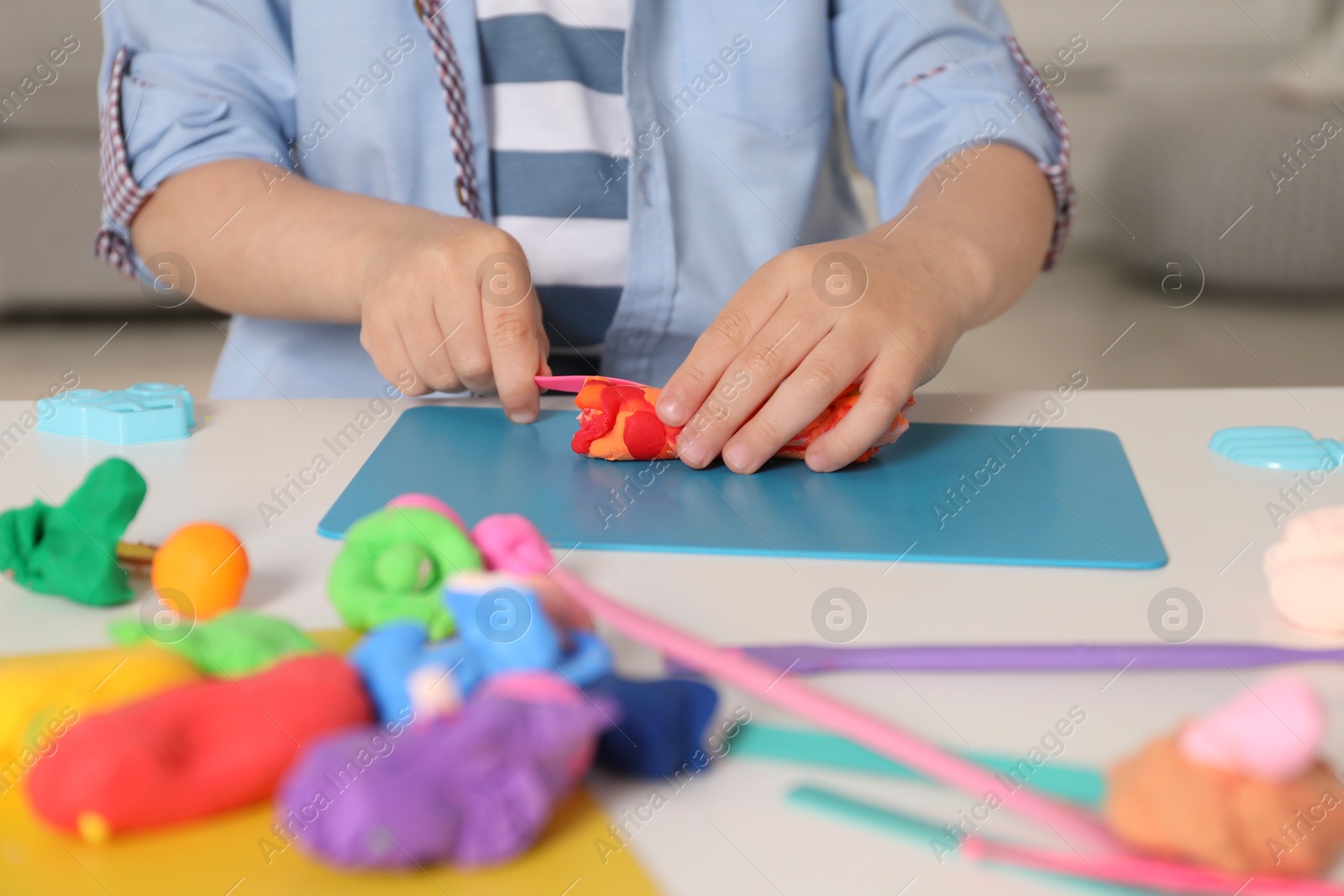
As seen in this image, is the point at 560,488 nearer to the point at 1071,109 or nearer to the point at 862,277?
the point at 862,277

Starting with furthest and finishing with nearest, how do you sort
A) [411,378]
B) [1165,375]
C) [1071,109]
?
[1071,109] → [1165,375] → [411,378]

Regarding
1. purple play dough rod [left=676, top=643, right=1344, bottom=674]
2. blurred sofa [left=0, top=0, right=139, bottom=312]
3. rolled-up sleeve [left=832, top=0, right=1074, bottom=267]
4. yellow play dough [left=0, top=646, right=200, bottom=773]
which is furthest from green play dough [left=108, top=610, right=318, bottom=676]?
blurred sofa [left=0, top=0, right=139, bottom=312]

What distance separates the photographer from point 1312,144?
231 centimetres

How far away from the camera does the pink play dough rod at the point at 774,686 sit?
291mm

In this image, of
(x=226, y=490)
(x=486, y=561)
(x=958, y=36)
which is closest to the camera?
(x=486, y=561)

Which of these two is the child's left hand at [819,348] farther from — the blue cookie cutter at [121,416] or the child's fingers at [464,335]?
the blue cookie cutter at [121,416]

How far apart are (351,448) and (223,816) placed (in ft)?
1.16

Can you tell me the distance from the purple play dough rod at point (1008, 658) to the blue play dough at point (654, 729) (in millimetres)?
46

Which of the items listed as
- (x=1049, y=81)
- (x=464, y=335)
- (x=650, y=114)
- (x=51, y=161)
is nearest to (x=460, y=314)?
(x=464, y=335)

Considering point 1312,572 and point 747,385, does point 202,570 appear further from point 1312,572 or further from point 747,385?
point 1312,572

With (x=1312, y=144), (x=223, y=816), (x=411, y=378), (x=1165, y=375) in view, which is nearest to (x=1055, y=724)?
(x=223, y=816)

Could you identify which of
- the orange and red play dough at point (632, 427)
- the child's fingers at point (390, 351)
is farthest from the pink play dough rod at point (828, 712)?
the child's fingers at point (390, 351)

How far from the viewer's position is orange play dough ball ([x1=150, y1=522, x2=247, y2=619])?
430 millimetres

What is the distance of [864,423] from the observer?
2.02ft
